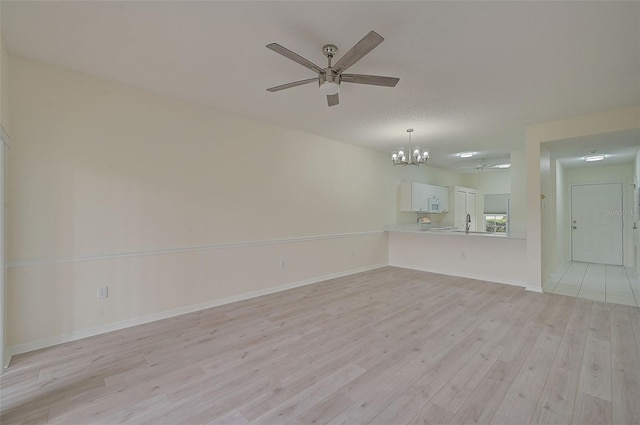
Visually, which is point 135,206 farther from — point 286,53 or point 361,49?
point 361,49

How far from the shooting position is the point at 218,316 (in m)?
3.55

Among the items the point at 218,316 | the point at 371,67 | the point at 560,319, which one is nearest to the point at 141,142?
the point at 218,316

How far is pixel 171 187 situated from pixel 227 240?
1012 millimetres

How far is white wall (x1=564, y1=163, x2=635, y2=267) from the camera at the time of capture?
21.1ft

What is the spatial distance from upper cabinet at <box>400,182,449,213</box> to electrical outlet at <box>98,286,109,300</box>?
603 centimetres

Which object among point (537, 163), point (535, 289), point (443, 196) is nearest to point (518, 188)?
point (537, 163)

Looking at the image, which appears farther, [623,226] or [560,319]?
[623,226]

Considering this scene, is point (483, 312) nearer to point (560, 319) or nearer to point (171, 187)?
point (560, 319)

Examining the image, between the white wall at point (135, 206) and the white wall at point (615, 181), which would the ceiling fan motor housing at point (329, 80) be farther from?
the white wall at point (615, 181)

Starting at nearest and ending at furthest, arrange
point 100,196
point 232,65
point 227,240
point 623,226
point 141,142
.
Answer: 1. point 232,65
2. point 100,196
3. point 141,142
4. point 227,240
5. point 623,226

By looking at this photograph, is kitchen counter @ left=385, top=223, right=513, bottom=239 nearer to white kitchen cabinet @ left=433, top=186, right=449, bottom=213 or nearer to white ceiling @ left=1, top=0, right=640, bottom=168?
white kitchen cabinet @ left=433, top=186, right=449, bottom=213

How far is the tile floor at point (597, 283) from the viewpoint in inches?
171

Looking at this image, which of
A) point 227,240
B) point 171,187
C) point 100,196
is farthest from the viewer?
point 227,240

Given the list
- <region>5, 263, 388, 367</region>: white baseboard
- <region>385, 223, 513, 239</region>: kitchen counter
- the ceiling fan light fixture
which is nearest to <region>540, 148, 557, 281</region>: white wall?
<region>385, 223, 513, 239</region>: kitchen counter
